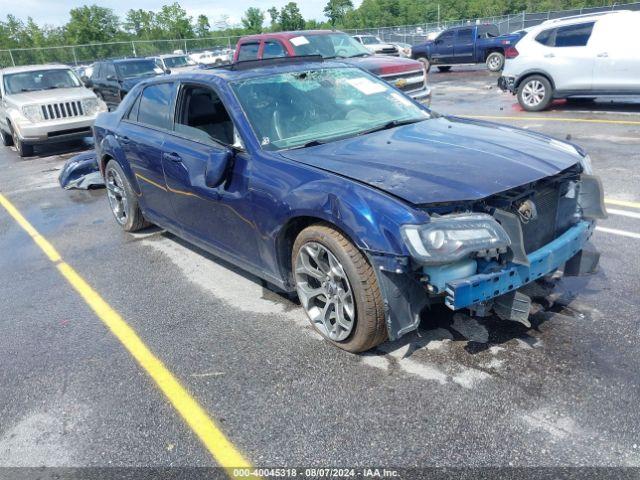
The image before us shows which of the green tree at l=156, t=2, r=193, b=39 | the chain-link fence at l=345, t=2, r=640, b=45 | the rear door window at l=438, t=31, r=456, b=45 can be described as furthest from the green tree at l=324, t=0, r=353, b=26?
the rear door window at l=438, t=31, r=456, b=45

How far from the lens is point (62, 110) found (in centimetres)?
1140

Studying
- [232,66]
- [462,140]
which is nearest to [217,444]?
[462,140]

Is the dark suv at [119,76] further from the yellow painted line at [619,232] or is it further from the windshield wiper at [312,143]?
the yellow painted line at [619,232]

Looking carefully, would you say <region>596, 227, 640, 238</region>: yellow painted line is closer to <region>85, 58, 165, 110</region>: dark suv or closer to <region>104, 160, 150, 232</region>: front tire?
<region>104, 160, 150, 232</region>: front tire

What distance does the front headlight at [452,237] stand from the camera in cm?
267

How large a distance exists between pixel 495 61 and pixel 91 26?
2047 inches

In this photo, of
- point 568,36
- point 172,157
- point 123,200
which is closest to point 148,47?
point 568,36

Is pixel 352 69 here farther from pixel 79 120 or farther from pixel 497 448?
pixel 79 120

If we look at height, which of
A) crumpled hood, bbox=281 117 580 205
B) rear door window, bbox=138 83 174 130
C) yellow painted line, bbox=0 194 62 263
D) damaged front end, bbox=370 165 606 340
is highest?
rear door window, bbox=138 83 174 130

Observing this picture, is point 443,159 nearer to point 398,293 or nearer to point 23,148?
point 398,293

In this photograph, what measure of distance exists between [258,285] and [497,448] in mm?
2438

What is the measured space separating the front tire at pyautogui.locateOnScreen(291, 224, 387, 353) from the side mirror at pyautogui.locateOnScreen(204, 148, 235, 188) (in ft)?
2.53

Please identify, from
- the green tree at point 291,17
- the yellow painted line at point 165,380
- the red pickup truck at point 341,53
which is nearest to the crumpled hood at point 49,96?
the red pickup truck at point 341,53

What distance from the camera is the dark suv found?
15.6m
